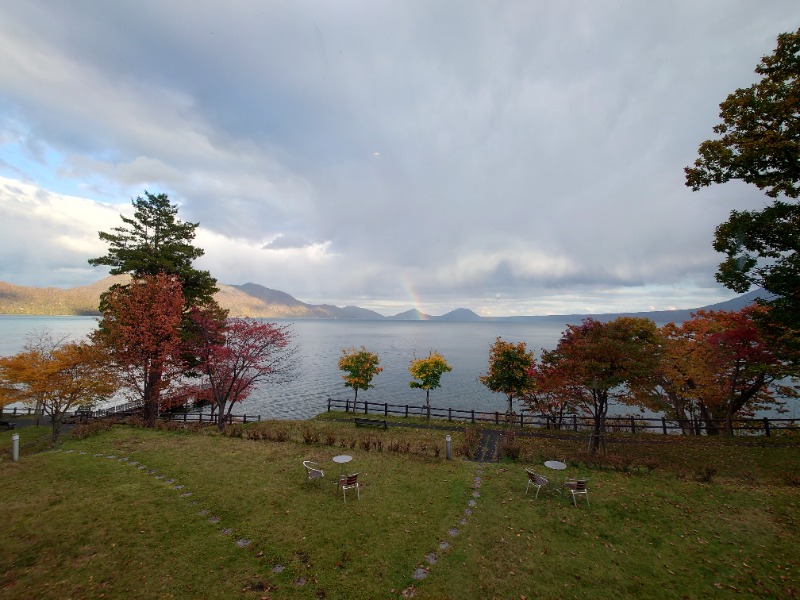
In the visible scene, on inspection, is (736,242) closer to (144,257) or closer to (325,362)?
(144,257)

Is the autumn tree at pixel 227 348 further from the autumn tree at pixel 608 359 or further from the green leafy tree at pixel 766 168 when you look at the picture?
the green leafy tree at pixel 766 168

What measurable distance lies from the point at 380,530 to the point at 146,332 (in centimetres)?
1808

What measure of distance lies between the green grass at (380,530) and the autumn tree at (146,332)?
6489mm

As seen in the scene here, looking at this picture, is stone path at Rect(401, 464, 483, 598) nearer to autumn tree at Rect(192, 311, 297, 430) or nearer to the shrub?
autumn tree at Rect(192, 311, 297, 430)

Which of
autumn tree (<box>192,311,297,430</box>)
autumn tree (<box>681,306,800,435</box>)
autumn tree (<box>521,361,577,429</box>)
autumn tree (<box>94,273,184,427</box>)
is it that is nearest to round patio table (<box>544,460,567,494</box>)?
autumn tree (<box>521,361,577,429</box>)

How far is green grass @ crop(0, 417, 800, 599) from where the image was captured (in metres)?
6.75

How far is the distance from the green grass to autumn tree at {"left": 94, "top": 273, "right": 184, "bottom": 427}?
255 inches

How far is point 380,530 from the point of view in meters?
8.69

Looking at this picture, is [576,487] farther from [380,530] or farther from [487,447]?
[487,447]

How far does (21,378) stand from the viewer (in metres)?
18.4

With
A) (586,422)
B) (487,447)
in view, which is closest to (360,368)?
(487,447)

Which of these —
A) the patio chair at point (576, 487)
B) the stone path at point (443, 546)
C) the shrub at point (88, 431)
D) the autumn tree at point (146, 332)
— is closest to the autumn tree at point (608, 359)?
the patio chair at point (576, 487)

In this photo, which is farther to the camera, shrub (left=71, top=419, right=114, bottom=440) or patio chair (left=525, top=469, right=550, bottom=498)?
shrub (left=71, top=419, right=114, bottom=440)

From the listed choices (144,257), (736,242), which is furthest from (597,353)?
(144,257)
